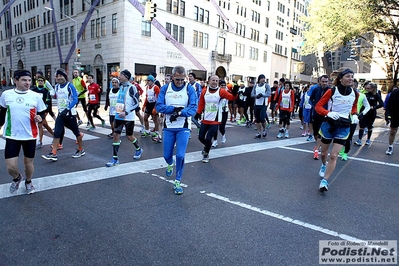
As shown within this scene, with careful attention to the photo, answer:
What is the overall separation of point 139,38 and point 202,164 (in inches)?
1158

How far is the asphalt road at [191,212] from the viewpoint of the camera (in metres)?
2.96

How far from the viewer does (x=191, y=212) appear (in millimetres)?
3922

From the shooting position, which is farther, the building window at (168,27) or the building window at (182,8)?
the building window at (182,8)

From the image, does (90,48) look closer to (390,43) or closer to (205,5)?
(205,5)

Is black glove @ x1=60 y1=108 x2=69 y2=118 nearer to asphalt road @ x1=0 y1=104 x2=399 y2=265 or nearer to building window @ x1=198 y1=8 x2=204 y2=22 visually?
asphalt road @ x1=0 y1=104 x2=399 y2=265

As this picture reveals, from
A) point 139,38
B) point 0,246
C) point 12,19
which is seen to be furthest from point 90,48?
point 0,246

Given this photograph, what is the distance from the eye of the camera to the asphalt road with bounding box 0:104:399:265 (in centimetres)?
296

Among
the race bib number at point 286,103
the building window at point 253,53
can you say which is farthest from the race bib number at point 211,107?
the building window at point 253,53

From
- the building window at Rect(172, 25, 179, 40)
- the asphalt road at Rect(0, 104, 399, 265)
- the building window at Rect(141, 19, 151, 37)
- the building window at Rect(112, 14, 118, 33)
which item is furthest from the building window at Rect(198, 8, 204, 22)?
the asphalt road at Rect(0, 104, 399, 265)

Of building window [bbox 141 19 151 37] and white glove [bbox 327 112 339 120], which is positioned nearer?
white glove [bbox 327 112 339 120]

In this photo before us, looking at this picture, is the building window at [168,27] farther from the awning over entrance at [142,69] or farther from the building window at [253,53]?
the building window at [253,53]

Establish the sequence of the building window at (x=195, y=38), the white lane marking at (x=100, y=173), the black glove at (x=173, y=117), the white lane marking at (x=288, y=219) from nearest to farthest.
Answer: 1. the white lane marking at (x=288, y=219)
2. the black glove at (x=173, y=117)
3. the white lane marking at (x=100, y=173)
4. the building window at (x=195, y=38)

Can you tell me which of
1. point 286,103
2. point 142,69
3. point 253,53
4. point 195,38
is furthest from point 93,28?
point 286,103

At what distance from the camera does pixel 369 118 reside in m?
9.26
